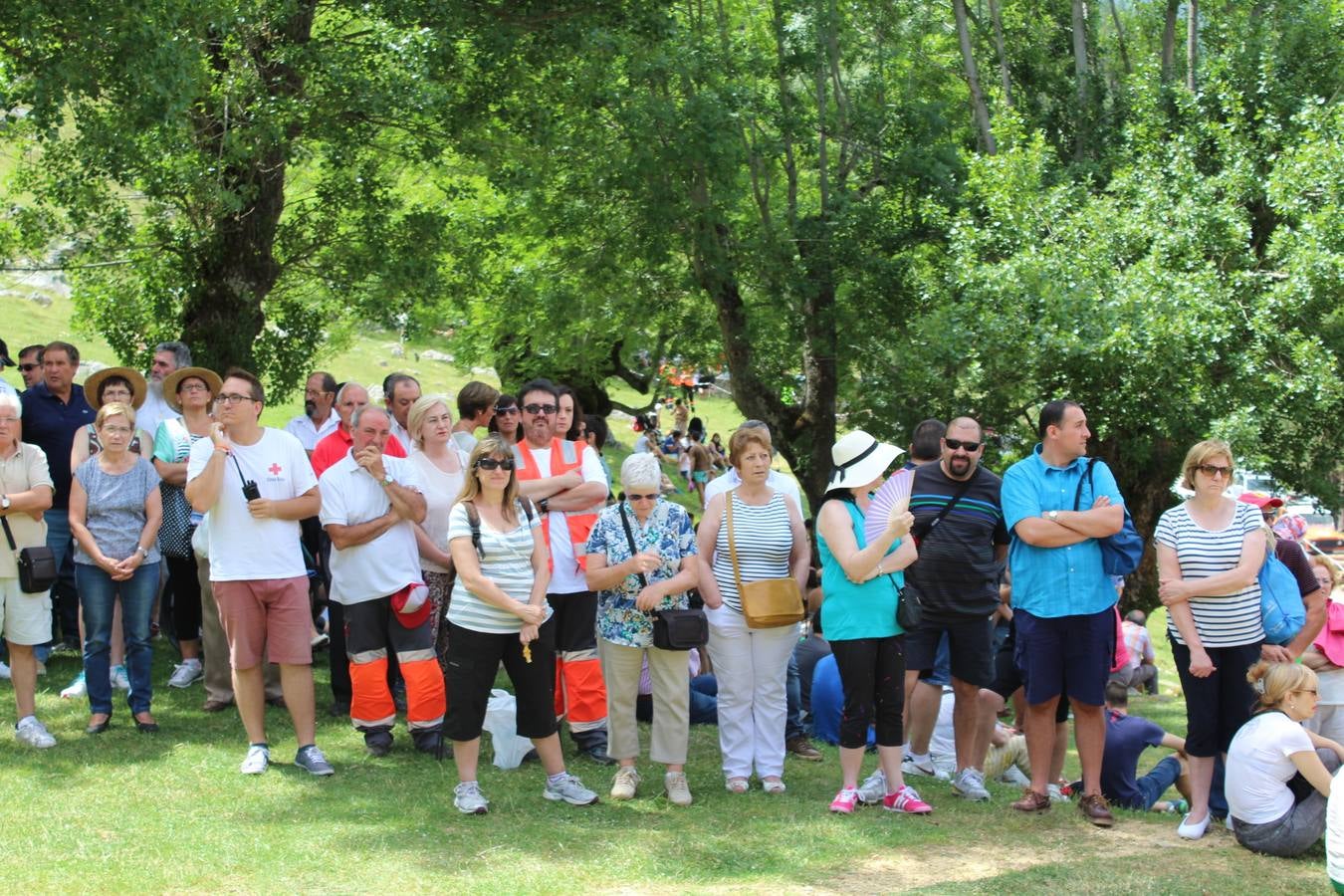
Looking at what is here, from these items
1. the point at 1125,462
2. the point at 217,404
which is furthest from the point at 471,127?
the point at 1125,462

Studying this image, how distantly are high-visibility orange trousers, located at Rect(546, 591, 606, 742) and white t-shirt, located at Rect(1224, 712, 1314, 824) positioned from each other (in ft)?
10.7

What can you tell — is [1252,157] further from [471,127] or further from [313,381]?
[313,381]

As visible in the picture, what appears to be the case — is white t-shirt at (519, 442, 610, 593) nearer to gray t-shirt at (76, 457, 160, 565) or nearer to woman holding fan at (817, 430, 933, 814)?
woman holding fan at (817, 430, 933, 814)

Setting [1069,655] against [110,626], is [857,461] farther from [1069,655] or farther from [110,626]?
[110,626]

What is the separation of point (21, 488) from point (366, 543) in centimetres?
191

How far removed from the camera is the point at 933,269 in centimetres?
1594

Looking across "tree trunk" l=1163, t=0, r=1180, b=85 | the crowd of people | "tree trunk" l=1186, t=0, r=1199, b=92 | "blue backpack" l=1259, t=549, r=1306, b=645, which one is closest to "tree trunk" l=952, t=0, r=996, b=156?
"tree trunk" l=1163, t=0, r=1180, b=85

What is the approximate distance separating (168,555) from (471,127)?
220 inches

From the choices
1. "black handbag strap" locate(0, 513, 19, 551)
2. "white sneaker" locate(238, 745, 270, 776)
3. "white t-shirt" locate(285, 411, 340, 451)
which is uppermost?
"white t-shirt" locate(285, 411, 340, 451)

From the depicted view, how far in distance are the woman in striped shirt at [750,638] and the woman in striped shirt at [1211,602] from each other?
190 cm

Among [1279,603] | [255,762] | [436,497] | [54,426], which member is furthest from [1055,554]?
[54,426]

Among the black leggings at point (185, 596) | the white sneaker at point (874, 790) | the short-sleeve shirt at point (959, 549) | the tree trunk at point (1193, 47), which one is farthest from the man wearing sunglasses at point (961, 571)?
the tree trunk at point (1193, 47)

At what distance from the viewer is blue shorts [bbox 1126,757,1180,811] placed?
8.23 m

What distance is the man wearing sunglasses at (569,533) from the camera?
7746mm
